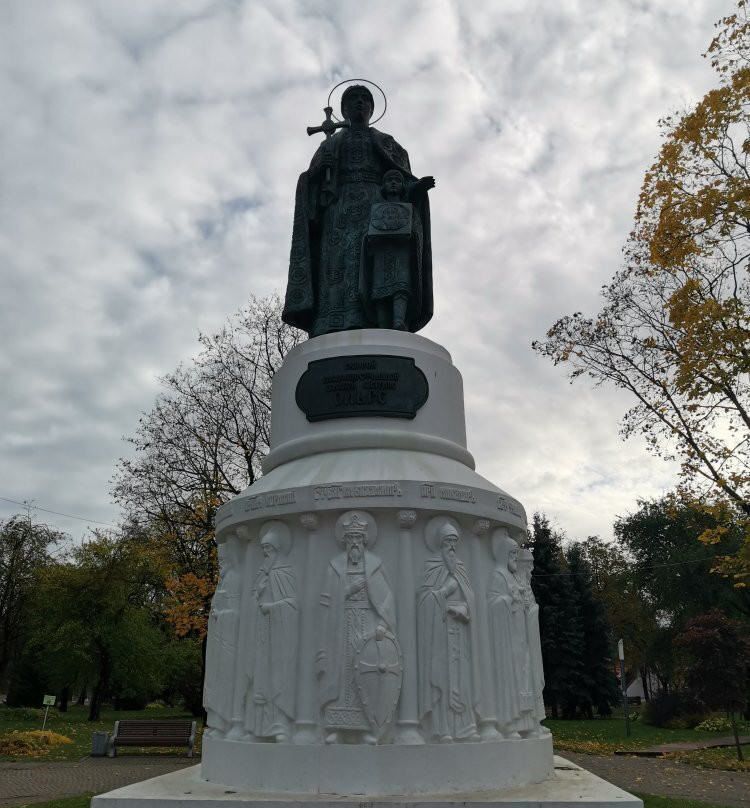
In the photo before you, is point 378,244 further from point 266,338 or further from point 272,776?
point 266,338

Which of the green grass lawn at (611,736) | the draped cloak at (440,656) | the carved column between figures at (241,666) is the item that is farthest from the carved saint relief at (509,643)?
the green grass lawn at (611,736)

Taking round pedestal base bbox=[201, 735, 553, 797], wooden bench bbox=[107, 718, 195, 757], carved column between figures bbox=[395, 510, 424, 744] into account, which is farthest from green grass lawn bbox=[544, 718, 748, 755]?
carved column between figures bbox=[395, 510, 424, 744]

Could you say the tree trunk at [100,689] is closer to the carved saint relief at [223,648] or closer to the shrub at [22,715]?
the shrub at [22,715]

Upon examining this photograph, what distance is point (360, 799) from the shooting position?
16.1 ft

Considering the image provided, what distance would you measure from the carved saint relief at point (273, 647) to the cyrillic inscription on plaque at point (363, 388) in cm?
149

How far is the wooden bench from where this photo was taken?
1502cm

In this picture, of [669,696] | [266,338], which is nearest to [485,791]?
[266,338]

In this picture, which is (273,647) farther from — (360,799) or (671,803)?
(671,803)

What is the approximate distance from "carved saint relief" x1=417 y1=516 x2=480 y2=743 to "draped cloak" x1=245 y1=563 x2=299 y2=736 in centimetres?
103

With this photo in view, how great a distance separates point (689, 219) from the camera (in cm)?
1162

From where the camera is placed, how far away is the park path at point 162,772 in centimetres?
994

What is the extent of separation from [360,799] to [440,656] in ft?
3.80

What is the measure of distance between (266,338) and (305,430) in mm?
13538

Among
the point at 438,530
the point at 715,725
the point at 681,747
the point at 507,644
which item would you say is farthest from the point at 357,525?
the point at 715,725
